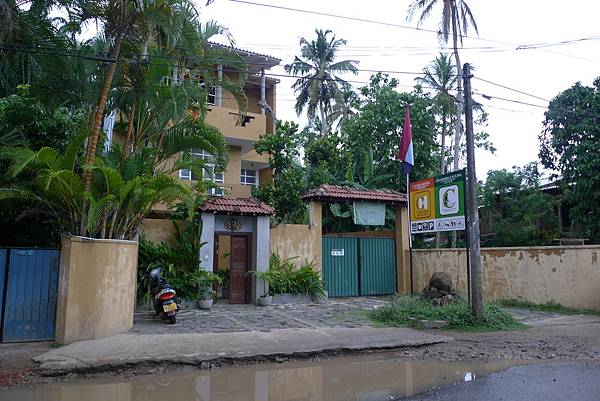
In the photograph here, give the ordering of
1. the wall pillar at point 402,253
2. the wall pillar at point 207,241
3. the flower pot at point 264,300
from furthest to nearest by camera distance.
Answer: the wall pillar at point 402,253
the flower pot at point 264,300
the wall pillar at point 207,241

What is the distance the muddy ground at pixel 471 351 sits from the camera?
656 cm

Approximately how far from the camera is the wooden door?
1415 centimetres

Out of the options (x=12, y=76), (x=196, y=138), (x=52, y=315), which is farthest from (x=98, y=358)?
(x=12, y=76)

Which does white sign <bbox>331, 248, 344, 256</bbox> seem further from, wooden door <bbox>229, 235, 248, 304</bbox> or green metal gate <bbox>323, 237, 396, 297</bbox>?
wooden door <bbox>229, 235, 248, 304</bbox>

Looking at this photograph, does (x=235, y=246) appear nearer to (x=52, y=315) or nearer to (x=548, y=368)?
(x=52, y=315)

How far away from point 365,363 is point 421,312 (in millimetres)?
3607

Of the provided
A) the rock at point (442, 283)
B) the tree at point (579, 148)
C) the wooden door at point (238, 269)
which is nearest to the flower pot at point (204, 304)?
the wooden door at point (238, 269)

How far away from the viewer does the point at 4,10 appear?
8133mm

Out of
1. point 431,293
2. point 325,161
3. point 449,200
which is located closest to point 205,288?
point 431,293

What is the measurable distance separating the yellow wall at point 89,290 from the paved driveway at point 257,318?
0.93m

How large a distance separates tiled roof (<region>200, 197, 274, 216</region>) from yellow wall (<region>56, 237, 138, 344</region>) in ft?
15.4

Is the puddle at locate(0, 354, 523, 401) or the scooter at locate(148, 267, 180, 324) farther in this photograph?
the scooter at locate(148, 267, 180, 324)

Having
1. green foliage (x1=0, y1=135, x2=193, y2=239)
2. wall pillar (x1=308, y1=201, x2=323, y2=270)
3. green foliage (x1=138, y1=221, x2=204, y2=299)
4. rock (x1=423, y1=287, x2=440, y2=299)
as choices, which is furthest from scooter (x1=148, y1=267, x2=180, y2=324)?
rock (x1=423, y1=287, x2=440, y2=299)

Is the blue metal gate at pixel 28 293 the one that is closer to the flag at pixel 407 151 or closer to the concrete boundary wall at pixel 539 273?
the flag at pixel 407 151
